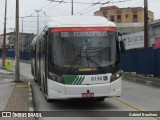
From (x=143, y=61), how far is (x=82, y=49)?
673 inches

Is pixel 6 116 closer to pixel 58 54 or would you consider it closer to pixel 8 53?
pixel 58 54

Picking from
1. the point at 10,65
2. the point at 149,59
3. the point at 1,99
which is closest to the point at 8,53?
the point at 10,65

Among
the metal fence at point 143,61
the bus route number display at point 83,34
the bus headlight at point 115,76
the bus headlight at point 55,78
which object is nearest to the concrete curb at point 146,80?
the metal fence at point 143,61

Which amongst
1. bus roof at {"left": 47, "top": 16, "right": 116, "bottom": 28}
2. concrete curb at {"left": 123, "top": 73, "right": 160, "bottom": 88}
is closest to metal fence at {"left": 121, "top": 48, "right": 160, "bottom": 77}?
concrete curb at {"left": 123, "top": 73, "right": 160, "bottom": 88}

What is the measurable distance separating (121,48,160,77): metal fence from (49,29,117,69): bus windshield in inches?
544

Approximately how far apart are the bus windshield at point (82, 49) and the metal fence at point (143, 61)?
1381 cm

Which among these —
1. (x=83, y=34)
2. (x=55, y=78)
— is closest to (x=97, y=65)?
(x=83, y=34)

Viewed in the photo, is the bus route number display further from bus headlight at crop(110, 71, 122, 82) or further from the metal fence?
the metal fence

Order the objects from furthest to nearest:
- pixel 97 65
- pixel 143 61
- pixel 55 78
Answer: pixel 143 61 → pixel 97 65 → pixel 55 78

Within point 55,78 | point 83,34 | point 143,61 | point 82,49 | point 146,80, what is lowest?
point 146,80

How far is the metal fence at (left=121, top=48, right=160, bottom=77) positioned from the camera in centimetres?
2759

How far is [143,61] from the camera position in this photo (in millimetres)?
30125

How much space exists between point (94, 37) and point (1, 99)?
4.76m

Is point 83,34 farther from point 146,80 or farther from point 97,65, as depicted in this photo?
point 146,80
